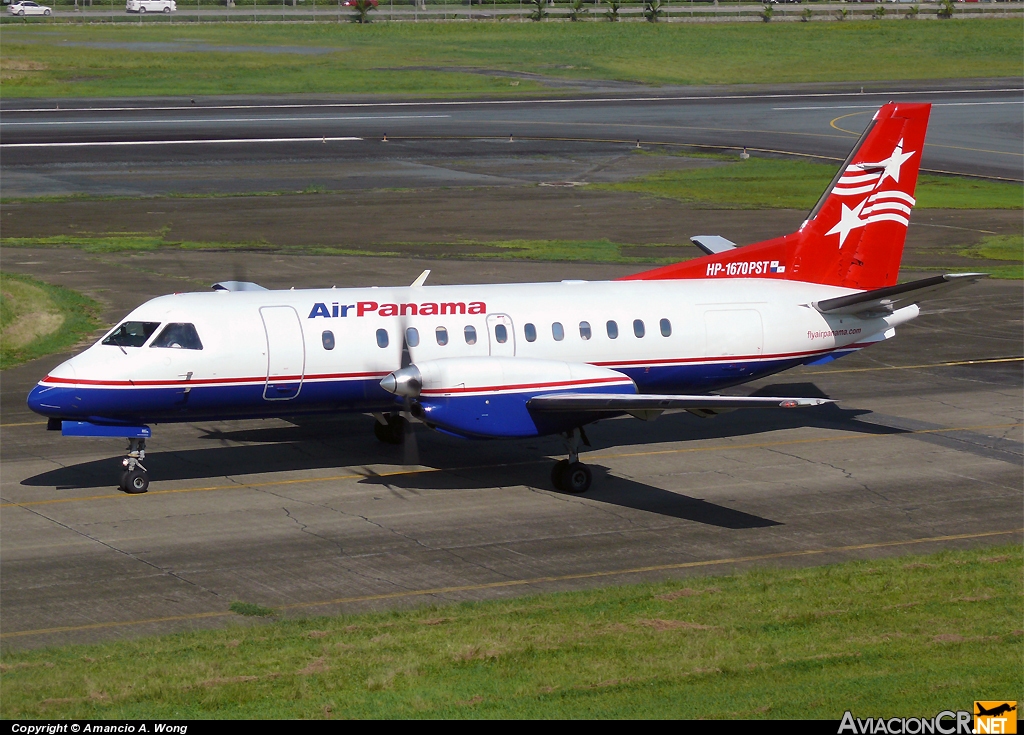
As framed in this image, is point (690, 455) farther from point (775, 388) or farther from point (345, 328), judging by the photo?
point (345, 328)

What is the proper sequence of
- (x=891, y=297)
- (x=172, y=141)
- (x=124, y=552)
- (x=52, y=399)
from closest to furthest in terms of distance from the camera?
(x=124, y=552), (x=52, y=399), (x=891, y=297), (x=172, y=141)

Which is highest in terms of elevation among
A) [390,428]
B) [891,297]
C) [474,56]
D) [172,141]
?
[474,56]

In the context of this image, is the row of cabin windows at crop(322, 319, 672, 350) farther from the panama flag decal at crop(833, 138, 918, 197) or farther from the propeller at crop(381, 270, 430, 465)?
the panama flag decal at crop(833, 138, 918, 197)

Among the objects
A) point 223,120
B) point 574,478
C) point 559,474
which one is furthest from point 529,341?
point 223,120

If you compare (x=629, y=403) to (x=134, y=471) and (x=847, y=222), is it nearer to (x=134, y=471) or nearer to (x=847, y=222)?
(x=847, y=222)

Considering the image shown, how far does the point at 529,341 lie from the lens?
23797 millimetres

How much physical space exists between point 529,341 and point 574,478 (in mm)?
2895

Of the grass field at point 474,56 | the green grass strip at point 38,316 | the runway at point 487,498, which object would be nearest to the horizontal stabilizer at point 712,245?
the runway at point 487,498

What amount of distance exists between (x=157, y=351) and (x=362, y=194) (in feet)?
123

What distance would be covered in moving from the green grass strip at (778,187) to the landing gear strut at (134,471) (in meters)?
39.2

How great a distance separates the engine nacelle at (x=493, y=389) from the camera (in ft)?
70.2

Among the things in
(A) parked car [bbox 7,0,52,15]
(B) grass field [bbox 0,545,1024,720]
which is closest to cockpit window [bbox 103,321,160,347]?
(B) grass field [bbox 0,545,1024,720]

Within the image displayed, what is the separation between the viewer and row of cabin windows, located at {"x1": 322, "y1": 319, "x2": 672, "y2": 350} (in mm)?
23141

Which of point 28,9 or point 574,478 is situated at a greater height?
point 28,9
